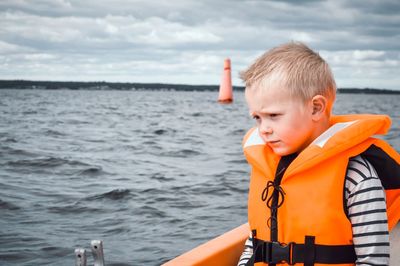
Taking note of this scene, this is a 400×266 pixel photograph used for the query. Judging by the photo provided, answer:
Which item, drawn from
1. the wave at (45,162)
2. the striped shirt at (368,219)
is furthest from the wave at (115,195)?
the striped shirt at (368,219)

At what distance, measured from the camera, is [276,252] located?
183 cm

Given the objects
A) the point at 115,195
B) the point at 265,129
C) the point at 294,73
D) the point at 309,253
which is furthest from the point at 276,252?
the point at 115,195

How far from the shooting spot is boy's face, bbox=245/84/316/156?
66.1 inches

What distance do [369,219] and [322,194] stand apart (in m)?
0.18

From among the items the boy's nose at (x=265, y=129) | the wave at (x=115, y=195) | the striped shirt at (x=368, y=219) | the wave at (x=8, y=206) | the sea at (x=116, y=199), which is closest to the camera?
the striped shirt at (x=368, y=219)

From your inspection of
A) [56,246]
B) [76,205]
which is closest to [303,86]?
[56,246]

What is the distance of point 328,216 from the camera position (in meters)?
1.72

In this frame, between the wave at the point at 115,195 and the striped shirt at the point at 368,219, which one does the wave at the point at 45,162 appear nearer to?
the wave at the point at 115,195

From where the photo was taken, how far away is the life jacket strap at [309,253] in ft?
5.71

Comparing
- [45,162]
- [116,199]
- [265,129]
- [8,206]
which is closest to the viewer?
[265,129]

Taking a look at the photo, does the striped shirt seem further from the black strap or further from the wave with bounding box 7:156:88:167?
the wave with bounding box 7:156:88:167

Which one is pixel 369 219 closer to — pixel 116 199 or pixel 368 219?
pixel 368 219

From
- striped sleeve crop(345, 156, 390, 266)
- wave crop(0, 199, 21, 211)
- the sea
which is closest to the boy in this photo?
striped sleeve crop(345, 156, 390, 266)

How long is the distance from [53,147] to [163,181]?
15.6 feet
